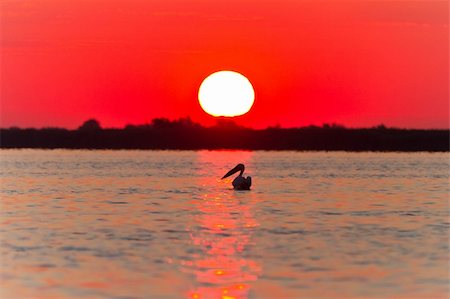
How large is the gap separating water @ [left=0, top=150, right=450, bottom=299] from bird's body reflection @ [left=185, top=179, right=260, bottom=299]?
2 cm

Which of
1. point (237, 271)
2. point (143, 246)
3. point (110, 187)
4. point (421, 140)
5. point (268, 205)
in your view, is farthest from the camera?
point (421, 140)

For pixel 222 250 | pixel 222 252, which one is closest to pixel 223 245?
pixel 222 250

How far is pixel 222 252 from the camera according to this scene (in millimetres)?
18266

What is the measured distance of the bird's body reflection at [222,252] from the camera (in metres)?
14.7

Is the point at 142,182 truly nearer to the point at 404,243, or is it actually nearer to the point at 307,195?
the point at 307,195

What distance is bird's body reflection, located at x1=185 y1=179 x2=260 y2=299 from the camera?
14734 mm

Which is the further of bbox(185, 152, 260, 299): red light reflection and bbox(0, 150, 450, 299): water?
bbox(0, 150, 450, 299): water

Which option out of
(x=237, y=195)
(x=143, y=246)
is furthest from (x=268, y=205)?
(x=143, y=246)

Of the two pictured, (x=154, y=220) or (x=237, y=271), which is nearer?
(x=237, y=271)

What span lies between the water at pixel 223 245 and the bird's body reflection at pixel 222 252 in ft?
0.08

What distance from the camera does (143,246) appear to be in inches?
750

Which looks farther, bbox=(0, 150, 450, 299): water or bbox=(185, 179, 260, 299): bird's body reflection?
bbox=(0, 150, 450, 299): water

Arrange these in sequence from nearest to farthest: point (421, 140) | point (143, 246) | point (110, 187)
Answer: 1. point (143, 246)
2. point (110, 187)
3. point (421, 140)

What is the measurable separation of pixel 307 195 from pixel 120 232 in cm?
1362
